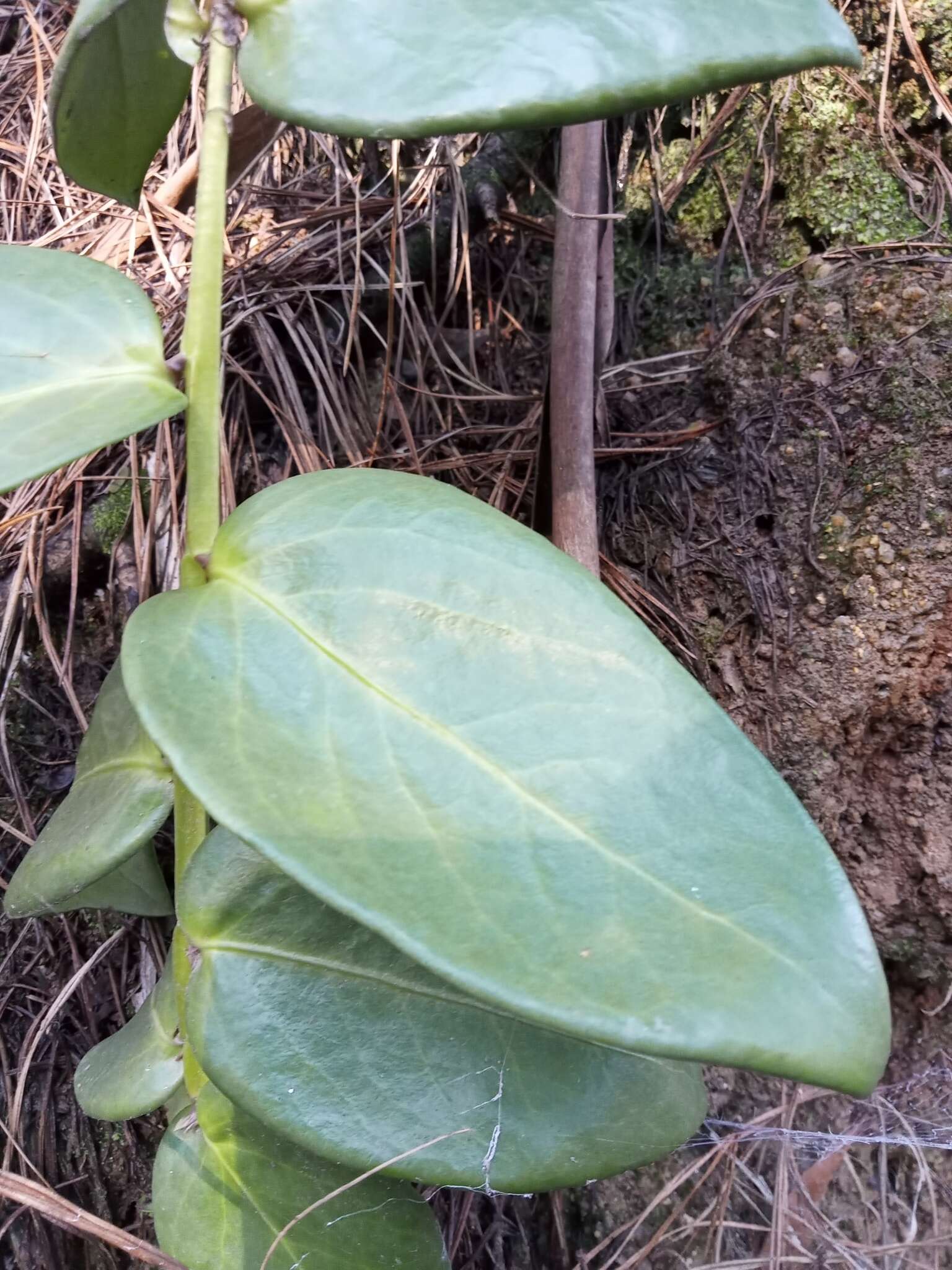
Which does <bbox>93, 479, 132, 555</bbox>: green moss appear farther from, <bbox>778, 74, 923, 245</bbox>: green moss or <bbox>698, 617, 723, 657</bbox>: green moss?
<bbox>778, 74, 923, 245</bbox>: green moss

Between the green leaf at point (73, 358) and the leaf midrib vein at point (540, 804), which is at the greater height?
the green leaf at point (73, 358)

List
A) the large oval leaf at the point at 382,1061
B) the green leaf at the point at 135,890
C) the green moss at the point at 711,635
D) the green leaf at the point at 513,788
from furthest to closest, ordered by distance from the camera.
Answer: the green moss at the point at 711,635 < the green leaf at the point at 135,890 < the large oval leaf at the point at 382,1061 < the green leaf at the point at 513,788

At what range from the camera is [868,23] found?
0.95 meters

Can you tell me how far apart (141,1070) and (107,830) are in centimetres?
19

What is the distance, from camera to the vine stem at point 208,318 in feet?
1.66

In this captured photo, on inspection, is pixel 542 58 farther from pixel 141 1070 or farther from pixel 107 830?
pixel 141 1070

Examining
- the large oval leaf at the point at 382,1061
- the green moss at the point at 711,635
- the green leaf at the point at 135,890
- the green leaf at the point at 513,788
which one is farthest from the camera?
the green moss at the point at 711,635

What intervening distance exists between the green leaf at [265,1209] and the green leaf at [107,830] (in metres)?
0.20

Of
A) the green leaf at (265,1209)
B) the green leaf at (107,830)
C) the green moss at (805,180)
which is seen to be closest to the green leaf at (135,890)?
the green leaf at (107,830)

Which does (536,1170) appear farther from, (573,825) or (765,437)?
(765,437)

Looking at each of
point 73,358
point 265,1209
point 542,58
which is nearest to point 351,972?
point 265,1209

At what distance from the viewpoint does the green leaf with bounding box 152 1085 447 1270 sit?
1.81 ft

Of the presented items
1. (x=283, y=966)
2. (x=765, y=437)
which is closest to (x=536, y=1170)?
(x=283, y=966)

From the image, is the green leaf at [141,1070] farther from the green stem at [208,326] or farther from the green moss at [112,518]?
the green moss at [112,518]
